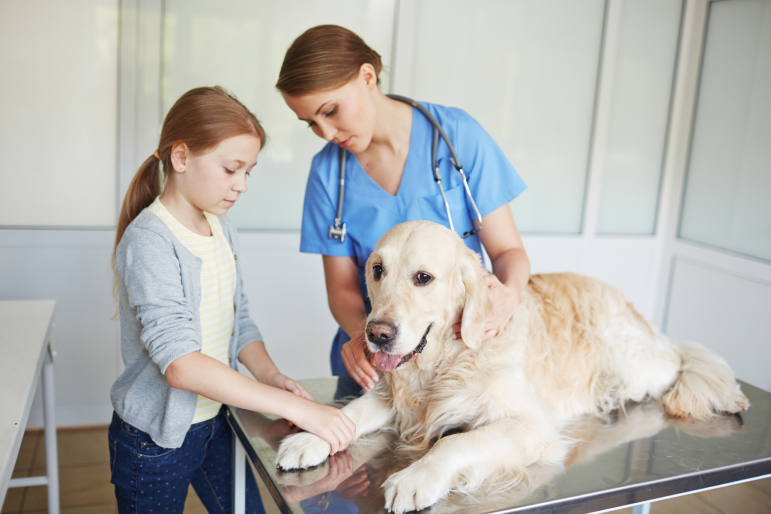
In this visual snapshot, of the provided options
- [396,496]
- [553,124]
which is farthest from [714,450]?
[553,124]

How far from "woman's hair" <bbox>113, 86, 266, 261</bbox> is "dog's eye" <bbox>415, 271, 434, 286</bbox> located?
24.4 inches

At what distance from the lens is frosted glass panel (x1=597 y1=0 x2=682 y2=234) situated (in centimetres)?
430

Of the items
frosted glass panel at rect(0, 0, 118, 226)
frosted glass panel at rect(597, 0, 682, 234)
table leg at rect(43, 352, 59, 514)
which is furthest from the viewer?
frosted glass panel at rect(597, 0, 682, 234)

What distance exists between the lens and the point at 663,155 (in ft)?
15.1

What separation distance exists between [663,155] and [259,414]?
413cm

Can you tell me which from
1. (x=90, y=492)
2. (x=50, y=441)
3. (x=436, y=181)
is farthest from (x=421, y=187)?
(x=90, y=492)

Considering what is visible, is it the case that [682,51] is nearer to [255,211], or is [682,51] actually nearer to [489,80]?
[489,80]

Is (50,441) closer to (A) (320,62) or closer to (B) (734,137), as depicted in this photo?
(A) (320,62)

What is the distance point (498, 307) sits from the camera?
1576mm

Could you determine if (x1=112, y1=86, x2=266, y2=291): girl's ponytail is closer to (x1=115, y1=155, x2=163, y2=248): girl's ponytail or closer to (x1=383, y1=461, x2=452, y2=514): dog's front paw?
(x1=115, y1=155, x2=163, y2=248): girl's ponytail

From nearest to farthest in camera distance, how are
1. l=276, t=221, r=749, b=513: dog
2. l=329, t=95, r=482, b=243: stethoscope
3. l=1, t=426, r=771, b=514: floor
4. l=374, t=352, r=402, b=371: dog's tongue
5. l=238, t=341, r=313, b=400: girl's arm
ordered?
l=276, t=221, r=749, b=513: dog < l=374, t=352, r=402, b=371: dog's tongue < l=238, t=341, r=313, b=400: girl's arm < l=329, t=95, r=482, b=243: stethoscope < l=1, t=426, r=771, b=514: floor

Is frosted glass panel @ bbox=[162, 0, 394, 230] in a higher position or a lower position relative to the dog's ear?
higher

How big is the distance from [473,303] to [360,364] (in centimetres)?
34

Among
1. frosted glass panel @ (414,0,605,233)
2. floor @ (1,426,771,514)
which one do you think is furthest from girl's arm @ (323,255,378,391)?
frosted glass panel @ (414,0,605,233)
